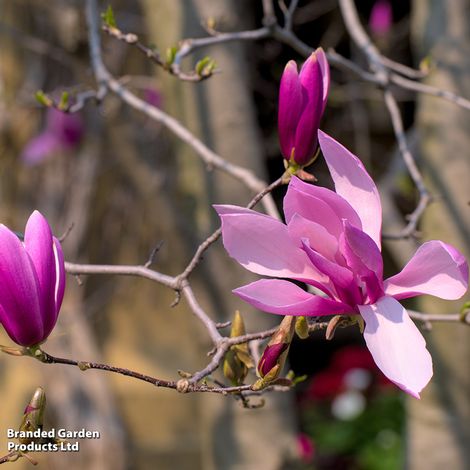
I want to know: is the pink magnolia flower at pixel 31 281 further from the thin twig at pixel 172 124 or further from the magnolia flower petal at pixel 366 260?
the thin twig at pixel 172 124

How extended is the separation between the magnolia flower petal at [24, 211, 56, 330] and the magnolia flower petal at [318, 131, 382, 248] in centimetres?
27

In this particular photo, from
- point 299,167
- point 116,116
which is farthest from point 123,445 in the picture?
point 299,167

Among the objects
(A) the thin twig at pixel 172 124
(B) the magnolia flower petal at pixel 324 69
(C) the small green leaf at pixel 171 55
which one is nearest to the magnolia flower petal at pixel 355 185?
(B) the magnolia flower petal at pixel 324 69

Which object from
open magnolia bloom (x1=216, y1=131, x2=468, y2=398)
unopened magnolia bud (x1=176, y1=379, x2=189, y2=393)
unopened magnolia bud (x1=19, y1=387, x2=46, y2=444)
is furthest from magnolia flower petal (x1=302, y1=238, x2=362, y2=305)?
unopened magnolia bud (x1=19, y1=387, x2=46, y2=444)

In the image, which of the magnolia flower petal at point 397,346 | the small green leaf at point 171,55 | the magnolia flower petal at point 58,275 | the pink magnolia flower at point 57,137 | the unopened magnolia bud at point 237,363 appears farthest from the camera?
the pink magnolia flower at point 57,137

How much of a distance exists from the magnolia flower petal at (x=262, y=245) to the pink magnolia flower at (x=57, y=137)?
194cm

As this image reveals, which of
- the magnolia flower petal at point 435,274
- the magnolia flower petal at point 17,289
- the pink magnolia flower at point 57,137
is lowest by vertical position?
the pink magnolia flower at point 57,137

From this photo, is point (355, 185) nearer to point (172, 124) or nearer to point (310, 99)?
point (310, 99)

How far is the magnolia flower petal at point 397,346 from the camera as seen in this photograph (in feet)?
2.10

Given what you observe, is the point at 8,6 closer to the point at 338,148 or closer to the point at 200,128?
the point at 200,128

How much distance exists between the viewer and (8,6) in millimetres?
2689

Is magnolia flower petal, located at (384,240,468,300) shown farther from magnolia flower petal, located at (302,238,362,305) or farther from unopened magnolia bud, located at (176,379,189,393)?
unopened magnolia bud, located at (176,379,189,393)

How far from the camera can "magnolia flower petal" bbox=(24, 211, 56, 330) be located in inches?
28.8

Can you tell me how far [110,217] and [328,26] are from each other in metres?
1.35
